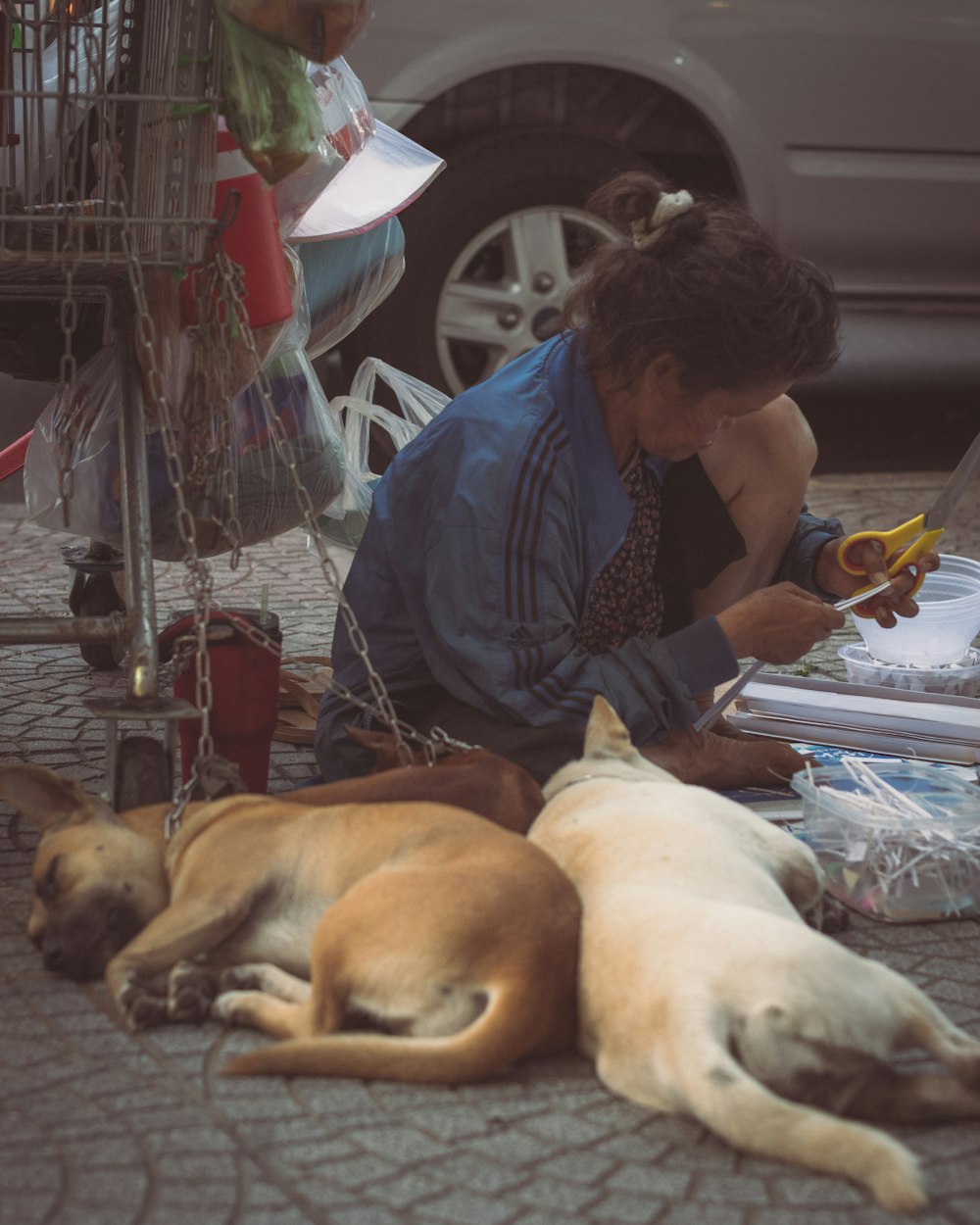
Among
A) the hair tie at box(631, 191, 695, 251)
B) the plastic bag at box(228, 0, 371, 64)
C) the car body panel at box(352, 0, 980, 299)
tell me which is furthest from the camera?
the car body panel at box(352, 0, 980, 299)

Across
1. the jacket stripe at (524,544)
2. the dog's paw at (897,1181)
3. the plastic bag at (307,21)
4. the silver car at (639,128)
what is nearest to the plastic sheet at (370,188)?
the plastic bag at (307,21)

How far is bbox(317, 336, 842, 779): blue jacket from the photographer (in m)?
2.81

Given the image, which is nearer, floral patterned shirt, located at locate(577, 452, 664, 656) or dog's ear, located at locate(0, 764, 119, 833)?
dog's ear, located at locate(0, 764, 119, 833)

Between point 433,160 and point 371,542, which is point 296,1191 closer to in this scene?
point 371,542

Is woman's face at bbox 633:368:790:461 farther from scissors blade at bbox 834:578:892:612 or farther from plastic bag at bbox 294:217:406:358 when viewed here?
plastic bag at bbox 294:217:406:358

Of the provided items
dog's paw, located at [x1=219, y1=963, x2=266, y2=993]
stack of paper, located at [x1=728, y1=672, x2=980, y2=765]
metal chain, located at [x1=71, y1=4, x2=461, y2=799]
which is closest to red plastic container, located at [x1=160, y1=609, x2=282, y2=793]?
metal chain, located at [x1=71, y1=4, x2=461, y2=799]

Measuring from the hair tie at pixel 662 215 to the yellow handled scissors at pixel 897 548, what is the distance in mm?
842

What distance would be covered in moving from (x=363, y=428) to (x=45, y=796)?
1.70m

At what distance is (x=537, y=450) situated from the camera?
113 inches

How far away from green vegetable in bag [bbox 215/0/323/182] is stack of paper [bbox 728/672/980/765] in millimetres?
1630

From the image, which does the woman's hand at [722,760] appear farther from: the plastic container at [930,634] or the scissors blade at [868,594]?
the plastic container at [930,634]

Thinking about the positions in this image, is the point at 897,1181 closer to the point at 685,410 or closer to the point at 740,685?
the point at 685,410

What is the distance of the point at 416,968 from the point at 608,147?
4326 mm

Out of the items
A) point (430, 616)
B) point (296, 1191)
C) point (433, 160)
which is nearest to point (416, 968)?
point (296, 1191)
